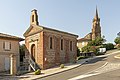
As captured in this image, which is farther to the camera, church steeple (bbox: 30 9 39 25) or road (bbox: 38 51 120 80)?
church steeple (bbox: 30 9 39 25)

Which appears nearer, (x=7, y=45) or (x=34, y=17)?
(x=7, y=45)

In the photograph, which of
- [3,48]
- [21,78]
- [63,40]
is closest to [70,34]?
[63,40]

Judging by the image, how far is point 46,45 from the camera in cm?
3059

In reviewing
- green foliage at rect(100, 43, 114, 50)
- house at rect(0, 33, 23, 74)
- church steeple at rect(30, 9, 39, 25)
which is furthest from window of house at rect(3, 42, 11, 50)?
green foliage at rect(100, 43, 114, 50)

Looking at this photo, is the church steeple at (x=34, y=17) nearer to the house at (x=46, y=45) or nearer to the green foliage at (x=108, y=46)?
the house at (x=46, y=45)

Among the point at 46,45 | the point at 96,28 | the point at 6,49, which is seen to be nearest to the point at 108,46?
the point at 96,28

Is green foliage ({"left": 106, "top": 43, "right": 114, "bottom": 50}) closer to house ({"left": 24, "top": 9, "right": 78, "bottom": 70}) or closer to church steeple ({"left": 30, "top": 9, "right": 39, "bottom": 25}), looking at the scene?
house ({"left": 24, "top": 9, "right": 78, "bottom": 70})

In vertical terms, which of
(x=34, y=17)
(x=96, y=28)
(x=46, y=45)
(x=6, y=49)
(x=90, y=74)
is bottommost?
(x=90, y=74)

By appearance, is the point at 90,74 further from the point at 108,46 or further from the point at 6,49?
the point at 108,46

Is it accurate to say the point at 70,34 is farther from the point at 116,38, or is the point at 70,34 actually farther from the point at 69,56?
the point at 116,38

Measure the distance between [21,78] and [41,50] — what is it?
7939 mm

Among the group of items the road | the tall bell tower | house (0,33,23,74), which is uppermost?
the tall bell tower

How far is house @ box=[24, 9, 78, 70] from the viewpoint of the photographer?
30.2 meters

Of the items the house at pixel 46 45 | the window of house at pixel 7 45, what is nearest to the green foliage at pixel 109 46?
the house at pixel 46 45
